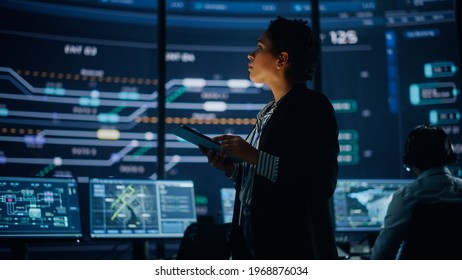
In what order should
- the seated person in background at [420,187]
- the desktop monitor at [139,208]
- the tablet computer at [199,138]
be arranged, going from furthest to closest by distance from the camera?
the desktop monitor at [139,208] < the seated person in background at [420,187] < the tablet computer at [199,138]

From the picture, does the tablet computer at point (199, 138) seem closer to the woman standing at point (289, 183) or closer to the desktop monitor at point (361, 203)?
the woman standing at point (289, 183)

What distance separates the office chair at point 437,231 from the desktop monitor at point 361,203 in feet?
6.53

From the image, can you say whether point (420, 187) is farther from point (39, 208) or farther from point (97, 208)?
point (39, 208)

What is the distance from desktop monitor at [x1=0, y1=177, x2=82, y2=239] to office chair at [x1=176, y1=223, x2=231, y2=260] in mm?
908

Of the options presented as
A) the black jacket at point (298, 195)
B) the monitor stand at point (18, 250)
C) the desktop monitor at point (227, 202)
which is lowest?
the monitor stand at point (18, 250)

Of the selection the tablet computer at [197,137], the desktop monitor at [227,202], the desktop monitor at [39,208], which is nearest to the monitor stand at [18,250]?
the desktop monitor at [39,208]

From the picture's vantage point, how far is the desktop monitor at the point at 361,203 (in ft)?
13.9

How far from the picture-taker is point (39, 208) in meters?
3.58

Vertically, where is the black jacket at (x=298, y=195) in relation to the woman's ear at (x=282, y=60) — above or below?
below

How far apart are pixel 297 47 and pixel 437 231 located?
829 mm

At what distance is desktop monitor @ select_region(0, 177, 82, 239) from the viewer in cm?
348

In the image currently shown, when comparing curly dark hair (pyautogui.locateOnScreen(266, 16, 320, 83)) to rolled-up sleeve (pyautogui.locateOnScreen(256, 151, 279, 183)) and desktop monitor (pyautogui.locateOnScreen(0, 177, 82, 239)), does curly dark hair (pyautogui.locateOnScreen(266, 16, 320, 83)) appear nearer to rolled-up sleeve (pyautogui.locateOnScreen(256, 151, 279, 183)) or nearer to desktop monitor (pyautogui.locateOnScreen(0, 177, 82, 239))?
rolled-up sleeve (pyautogui.locateOnScreen(256, 151, 279, 183))

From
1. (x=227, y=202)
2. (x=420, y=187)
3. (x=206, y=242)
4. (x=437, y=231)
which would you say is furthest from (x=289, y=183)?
(x=227, y=202)

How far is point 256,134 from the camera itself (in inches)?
83.4
